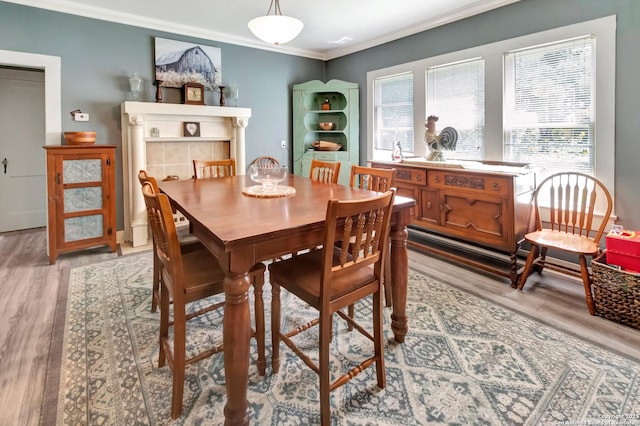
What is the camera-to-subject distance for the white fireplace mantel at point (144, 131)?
3955 millimetres

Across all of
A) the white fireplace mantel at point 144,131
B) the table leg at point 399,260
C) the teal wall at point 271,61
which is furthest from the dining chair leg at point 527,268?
the white fireplace mantel at point 144,131

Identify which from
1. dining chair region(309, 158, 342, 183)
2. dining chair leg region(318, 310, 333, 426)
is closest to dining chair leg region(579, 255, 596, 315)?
dining chair region(309, 158, 342, 183)

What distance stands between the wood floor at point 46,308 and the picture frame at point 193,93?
6.59 ft

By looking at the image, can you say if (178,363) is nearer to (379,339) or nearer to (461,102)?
(379,339)

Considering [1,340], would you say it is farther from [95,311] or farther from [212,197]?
[212,197]

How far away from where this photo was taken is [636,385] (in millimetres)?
1710

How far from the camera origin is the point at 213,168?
11.7 feet

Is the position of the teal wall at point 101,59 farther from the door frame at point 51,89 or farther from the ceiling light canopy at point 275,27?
the ceiling light canopy at point 275,27

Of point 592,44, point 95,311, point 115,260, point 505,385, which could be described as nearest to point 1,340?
point 95,311

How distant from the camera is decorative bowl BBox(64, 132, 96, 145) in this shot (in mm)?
3535

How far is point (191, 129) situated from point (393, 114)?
2632 millimetres

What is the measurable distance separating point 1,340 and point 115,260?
1.47 meters

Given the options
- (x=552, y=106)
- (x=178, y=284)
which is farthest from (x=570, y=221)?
(x=178, y=284)

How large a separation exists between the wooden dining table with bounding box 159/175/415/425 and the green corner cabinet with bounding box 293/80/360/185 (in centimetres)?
319
